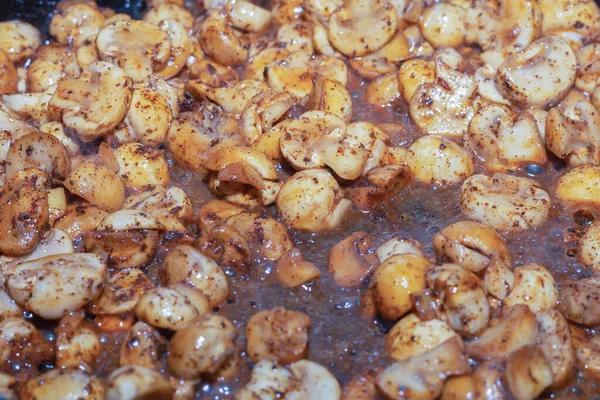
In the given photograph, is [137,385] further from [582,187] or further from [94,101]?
[582,187]

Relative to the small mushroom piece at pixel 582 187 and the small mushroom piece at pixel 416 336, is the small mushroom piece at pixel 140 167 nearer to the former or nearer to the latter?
the small mushroom piece at pixel 416 336

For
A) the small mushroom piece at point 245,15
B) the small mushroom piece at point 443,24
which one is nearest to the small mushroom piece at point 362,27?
the small mushroom piece at point 443,24

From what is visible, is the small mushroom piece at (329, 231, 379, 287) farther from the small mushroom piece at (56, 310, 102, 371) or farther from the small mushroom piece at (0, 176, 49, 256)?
the small mushroom piece at (0, 176, 49, 256)

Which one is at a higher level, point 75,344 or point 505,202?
point 505,202

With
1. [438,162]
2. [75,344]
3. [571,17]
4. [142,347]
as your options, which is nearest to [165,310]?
[142,347]

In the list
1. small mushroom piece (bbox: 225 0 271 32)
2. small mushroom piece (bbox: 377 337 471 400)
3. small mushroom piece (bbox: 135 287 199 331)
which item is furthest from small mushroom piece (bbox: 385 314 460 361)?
small mushroom piece (bbox: 225 0 271 32)

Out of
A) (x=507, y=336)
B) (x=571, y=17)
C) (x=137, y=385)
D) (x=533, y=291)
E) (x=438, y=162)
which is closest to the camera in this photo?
(x=137, y=385)

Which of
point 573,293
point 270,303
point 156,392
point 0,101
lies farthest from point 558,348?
point 0,101
